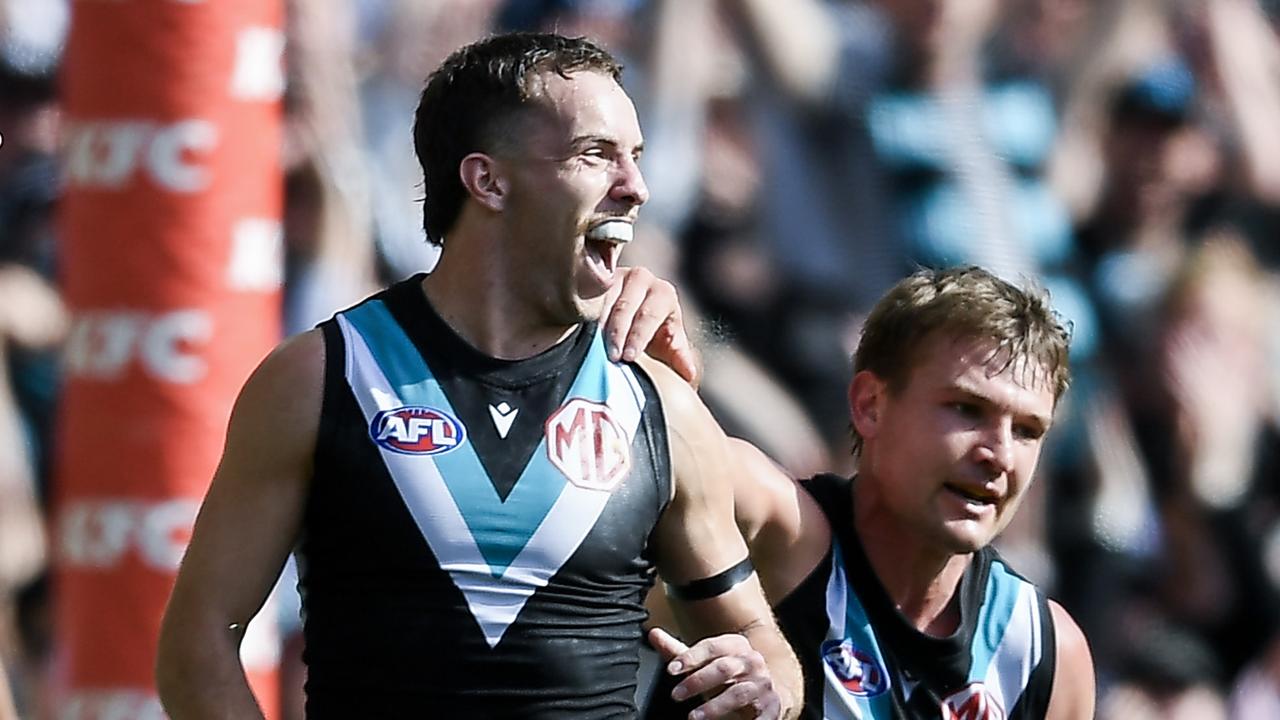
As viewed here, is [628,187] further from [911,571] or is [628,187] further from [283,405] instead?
[911,571]

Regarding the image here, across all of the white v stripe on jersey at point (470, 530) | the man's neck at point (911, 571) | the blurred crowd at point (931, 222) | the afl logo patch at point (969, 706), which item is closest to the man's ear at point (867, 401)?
the man's neck at point (911, 571)

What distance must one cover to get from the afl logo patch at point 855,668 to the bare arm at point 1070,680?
0.33m

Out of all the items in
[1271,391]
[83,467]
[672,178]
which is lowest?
[1271,391]

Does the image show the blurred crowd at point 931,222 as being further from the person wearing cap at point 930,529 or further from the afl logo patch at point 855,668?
the afl logo patch at point 855,668

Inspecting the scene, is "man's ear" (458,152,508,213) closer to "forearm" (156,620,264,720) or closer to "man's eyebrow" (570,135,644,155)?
"man's eyebrow" (570,135,644,155)

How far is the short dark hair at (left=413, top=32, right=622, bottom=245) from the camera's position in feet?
11.6

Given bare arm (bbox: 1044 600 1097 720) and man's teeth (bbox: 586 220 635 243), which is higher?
man's teeth (bbox: 586 220 635 243)

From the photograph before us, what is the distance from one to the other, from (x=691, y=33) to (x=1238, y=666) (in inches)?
116

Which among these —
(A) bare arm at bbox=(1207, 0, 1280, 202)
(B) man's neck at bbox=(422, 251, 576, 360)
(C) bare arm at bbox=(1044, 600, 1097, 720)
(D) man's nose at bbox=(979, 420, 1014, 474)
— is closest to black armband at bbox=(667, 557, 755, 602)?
(B) man's neck at bbox=(422, 251, 576, 360)

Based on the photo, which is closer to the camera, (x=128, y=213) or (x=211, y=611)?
(x=211, y=611)

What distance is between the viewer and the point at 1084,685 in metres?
4.21

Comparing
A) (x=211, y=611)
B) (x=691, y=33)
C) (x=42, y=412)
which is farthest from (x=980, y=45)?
(x=211, y=611)

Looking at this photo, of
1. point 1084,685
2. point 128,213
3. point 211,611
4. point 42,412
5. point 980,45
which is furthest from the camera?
point 980,45

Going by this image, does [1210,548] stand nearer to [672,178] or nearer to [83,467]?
[672,178]
